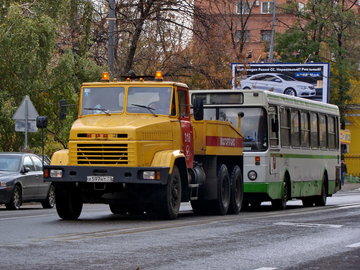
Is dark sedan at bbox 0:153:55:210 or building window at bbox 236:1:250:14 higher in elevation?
building window at bbox 236:1:250:14

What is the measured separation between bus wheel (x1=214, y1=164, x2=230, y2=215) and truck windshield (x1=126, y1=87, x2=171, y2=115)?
2.66 metres

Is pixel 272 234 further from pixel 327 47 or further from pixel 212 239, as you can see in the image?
pixel 327 47

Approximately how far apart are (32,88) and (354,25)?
43.2 m

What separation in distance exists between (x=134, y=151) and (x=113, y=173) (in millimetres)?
529

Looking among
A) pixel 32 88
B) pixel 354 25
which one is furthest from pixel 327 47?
pixel 32 88

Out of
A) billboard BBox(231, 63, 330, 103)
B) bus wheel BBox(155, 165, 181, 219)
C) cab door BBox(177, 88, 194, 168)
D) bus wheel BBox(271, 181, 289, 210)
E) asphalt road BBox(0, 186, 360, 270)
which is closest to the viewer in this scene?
asphalt road BBox(0, 186, 360, 270)

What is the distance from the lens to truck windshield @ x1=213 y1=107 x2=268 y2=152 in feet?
82.6

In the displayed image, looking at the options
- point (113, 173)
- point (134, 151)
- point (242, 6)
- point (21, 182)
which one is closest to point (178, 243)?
point (113, 173)

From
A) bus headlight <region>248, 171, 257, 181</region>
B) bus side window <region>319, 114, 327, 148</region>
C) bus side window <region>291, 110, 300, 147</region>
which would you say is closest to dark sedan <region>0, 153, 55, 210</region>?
bus headlight <region>248, 171, 257, 181</region>

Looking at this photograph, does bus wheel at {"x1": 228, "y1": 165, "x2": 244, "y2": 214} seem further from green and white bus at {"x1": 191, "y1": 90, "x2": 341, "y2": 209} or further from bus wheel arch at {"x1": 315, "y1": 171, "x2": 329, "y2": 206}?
bus wheel arch at {"x1": 315, "y1": 171, "x2": 329, "y2": 206}

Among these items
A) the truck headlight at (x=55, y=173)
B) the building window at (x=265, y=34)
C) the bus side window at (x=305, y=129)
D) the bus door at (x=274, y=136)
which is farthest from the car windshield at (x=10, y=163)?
the building window at (x=265, y=34)

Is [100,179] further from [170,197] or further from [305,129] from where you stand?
[305,129]

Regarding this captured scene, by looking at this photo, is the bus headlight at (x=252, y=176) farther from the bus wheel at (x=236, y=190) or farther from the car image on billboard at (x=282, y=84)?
the car image on billboard at (x=282, y=84)

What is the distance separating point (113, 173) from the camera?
18984 millimetres
